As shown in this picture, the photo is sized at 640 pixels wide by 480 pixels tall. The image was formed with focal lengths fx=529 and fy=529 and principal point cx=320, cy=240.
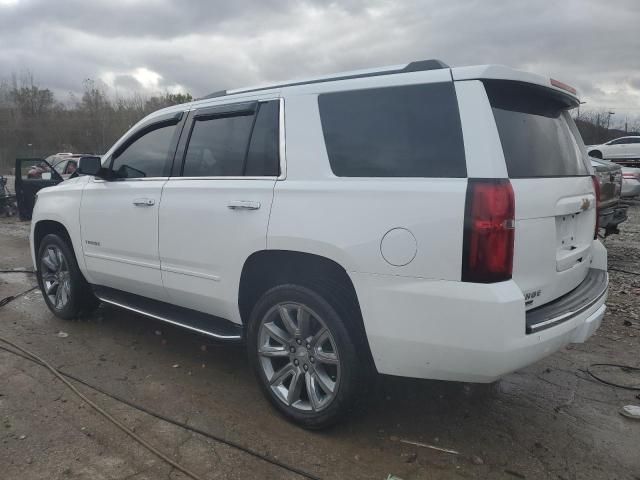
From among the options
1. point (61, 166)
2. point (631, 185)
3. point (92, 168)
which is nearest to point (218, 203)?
point (92, 168)

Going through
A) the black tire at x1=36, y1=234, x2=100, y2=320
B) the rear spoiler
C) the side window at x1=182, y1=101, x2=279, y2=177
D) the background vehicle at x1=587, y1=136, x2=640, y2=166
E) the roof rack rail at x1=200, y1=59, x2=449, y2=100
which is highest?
the roof rack rail at x1=200, y1=59, x2=449, y2=100

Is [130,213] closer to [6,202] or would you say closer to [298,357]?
[298,357]

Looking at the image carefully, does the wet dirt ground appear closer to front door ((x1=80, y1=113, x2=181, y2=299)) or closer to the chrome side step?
the chrome side step

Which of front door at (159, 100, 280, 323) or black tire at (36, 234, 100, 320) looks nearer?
front door at (159, 100, 280, 323)

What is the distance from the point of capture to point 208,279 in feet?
11.6

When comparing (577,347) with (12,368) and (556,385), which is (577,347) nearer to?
(556,385)

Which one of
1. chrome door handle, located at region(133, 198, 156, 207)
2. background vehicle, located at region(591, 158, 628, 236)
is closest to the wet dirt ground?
chrome door handle, located at region(133, 198, 156, 207)

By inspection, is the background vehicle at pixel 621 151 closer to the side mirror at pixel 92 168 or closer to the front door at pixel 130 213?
the front door at pixel 130 213

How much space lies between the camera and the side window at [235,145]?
3316 millimetres

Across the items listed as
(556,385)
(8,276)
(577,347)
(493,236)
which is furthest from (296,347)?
(8,276)

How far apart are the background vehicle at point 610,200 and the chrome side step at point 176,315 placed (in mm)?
5957

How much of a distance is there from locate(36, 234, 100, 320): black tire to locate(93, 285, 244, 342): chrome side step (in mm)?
388

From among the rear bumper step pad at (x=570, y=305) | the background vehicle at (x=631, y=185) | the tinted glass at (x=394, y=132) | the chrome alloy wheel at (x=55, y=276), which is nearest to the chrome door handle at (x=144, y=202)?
the chrome alloy wheel at (x=55, y=276)

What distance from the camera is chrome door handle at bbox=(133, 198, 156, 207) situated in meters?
3.91
